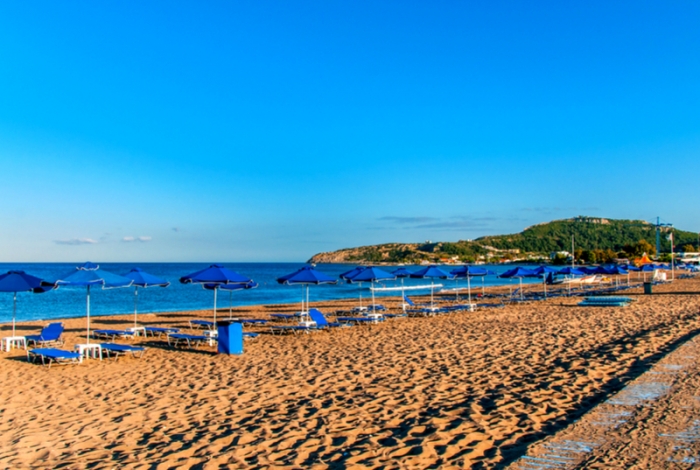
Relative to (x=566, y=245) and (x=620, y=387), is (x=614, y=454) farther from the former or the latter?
(x=566, y=245)

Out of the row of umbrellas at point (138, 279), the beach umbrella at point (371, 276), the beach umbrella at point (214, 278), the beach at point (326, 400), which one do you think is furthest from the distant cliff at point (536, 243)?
the beach at point (326, 400)

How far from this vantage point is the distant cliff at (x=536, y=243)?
153062 millimetres

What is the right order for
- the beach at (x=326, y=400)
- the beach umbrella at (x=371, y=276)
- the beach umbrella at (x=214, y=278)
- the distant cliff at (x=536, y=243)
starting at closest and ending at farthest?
the beach at (x=326, y=400)
the beach umbrella at (x=214, y=278)
the beach umbrella at (x=371, y=276)
the distant cliff at (x=536, y=243)

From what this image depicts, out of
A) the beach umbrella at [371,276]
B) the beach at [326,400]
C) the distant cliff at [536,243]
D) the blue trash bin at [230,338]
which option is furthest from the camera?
the distant cliff at [536,243]

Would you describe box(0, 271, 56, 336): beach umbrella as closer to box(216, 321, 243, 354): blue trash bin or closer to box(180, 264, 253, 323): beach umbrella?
box(180, 264, 253, 323): beach umbrella

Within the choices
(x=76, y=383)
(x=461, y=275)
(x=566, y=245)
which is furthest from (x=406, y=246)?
(x=76, y=383)

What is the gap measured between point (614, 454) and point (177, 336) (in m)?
10.5

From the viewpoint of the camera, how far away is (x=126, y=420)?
6254mm

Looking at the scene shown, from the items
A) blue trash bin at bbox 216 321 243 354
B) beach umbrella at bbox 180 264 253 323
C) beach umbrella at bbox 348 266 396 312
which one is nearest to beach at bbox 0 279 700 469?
blue trash bin at bbox 216 321 243 354

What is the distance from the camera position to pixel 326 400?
6.85 meters

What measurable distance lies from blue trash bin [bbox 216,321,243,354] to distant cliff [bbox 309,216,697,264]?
472 feet

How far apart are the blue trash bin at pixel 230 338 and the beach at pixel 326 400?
0.99 ft

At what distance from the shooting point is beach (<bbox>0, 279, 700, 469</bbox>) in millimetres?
4883

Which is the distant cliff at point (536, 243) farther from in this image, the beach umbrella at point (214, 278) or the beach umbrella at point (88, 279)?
the beach umbrella at point (88, 279)
